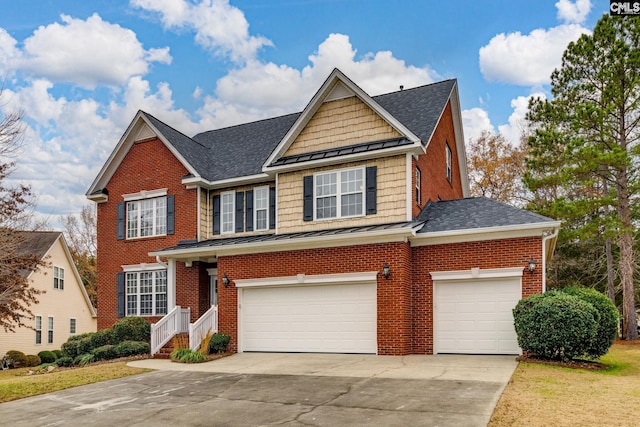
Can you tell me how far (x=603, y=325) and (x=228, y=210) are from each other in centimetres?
1315

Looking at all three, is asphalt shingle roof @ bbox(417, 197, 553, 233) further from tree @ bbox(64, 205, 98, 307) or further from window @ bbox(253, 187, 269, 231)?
tree @ bbox(64, 205, 98, 307)

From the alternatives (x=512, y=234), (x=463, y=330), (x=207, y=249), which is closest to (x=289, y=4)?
(x=207, y=249)

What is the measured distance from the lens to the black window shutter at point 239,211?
802 inches

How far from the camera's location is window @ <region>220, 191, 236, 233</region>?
20.6m

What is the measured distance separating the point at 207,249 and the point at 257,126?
812 cm

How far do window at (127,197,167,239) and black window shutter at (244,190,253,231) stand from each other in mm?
3401

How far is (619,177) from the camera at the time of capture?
2547 centimetres

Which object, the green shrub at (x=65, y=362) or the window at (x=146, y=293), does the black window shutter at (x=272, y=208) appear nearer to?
the window at (x=146, y=293)

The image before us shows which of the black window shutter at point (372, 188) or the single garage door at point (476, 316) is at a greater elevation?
the black window shutter at point (372, 188)

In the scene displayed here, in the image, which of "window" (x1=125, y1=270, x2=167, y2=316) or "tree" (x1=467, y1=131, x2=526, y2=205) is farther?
"tree" (x1=467, y1=131, x2=526, y2=205)

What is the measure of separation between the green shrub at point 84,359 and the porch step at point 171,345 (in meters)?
2.46

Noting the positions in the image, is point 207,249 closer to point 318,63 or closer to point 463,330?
point 463,330

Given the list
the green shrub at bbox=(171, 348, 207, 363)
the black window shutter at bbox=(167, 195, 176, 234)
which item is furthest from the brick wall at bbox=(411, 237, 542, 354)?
the black window shutter at bbox=(167, 195, 176, 234)

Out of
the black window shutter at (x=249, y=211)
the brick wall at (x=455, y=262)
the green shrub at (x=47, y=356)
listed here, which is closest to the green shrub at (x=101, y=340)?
the black window shutter at (x=249, y=211)
